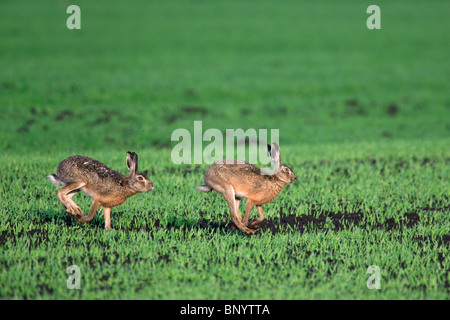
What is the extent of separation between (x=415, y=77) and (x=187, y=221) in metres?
21.7

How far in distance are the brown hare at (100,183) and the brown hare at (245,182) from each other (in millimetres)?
946

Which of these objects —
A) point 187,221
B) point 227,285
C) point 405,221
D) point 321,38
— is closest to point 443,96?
point 321,38

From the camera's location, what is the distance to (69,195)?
838 cm

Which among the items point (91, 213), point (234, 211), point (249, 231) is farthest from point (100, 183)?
point (249, 231)

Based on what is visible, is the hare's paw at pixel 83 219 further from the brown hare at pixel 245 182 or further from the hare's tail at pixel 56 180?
the brown hare at pixel 245 182

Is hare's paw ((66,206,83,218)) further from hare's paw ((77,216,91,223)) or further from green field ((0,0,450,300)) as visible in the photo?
green field ((0,0,450,300))

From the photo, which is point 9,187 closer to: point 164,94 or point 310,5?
point 164,94

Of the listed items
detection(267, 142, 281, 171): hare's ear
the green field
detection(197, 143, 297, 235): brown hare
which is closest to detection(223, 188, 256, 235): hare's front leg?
detection(197, 143, 297, 235): brown hare

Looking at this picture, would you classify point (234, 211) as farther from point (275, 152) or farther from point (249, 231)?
point (275, 152)

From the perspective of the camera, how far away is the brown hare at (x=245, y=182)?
8.04 m

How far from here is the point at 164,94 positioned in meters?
23.7

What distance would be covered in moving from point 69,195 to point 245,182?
2474 millimetres

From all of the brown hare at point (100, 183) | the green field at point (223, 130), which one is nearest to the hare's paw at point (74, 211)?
the brown hare at point (100, 183)

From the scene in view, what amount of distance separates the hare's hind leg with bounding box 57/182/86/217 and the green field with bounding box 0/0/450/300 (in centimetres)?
23
